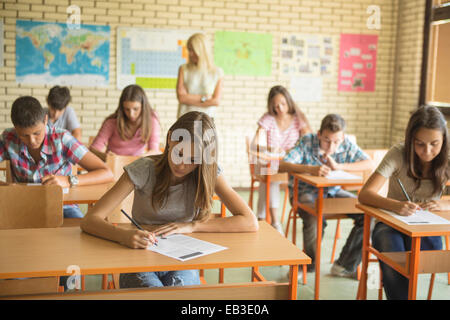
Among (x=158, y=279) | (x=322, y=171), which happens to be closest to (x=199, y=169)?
(x=158, y=279)

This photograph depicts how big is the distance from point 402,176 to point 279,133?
6.36ft

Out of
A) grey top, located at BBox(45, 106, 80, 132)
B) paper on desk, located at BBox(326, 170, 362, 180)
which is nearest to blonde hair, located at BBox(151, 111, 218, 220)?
paper on desk, located at BBox(326, 170, 362, 180)

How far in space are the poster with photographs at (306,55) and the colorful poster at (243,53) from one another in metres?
0.22

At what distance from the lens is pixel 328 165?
12.8 ft

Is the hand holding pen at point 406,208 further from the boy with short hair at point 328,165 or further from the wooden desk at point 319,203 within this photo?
Result: the boy with short hair at point 328,165

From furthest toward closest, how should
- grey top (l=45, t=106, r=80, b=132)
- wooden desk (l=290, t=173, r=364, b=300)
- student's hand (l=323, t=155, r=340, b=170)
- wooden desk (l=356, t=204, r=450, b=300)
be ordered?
grey top (l=45, t=106, r=80, b=132)
student's hand (l=323, t=155, r=340, b=170)
wooden desk (l=290, t=173, r=364, b=300)
wooden desk (l=356, t=204, r=450, b=300)

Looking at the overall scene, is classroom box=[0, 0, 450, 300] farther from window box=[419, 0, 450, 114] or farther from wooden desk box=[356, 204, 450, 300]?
wooden desk box=[356, 204, 450, 300]

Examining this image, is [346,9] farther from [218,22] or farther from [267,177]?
[267,177]

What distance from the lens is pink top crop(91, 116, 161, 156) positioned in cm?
430

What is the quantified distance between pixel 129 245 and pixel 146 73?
15.8 feet

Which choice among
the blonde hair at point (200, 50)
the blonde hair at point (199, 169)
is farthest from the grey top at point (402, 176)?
the blonde hair at point (200, 50)

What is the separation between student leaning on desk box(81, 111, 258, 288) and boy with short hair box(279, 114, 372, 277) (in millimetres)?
1564

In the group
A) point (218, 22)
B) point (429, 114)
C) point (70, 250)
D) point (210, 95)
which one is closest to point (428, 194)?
point (429, 114)
